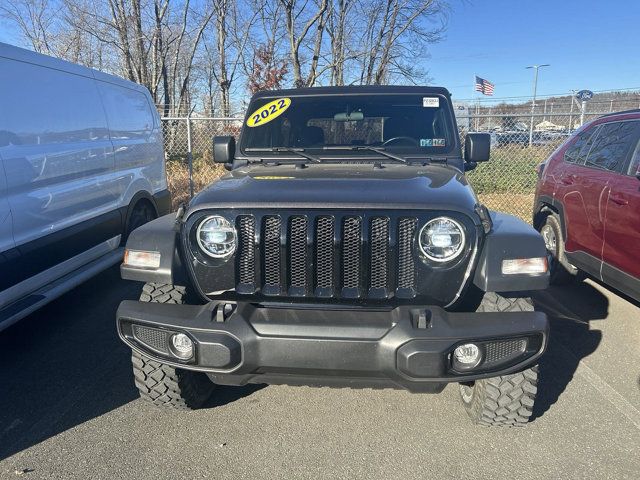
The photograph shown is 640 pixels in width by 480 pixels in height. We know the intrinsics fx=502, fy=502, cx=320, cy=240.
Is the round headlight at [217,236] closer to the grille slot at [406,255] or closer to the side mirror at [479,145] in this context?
the grille slot at [406,255]

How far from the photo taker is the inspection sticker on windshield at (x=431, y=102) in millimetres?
3859

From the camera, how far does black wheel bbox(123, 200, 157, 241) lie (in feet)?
17.8

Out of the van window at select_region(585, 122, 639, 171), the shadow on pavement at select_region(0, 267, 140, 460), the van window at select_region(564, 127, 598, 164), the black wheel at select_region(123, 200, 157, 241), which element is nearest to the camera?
the shadow on pavement at select_region(0, 267, 140, 460)

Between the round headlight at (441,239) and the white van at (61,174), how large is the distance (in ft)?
9.02

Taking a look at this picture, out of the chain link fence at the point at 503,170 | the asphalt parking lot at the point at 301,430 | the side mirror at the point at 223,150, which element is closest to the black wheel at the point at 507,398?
the asphalt parking lot at the point at 301,430

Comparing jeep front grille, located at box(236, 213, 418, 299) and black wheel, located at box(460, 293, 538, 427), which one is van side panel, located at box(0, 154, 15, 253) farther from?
black wheel, located at box(460, 293, 538, 427)

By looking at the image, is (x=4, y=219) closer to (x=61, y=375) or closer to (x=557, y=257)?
(x=61, y=375)

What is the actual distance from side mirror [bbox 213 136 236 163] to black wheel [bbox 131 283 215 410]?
1.45 meters

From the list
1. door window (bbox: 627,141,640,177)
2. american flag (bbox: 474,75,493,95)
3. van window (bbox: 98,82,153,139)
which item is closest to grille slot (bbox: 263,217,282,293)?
door window (bbox: 627,141,640,177)

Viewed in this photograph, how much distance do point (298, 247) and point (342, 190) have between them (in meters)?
0.38

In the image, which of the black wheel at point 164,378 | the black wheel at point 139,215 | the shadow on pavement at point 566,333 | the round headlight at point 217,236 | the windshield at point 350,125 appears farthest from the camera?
the black wheel at point 139,215

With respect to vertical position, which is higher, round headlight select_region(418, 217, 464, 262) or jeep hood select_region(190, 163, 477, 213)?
jeep hood select_region(190, 163, 477, 213)

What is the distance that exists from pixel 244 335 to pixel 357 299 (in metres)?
0.58

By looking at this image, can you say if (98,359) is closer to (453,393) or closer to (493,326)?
(453,393)
